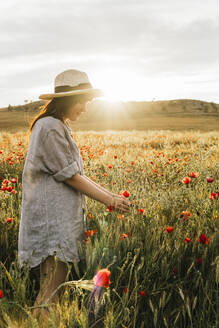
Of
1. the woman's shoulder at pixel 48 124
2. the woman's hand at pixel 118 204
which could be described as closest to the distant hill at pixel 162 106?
the woman's shoulder at pixel 48 124

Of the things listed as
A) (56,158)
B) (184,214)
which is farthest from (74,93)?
(184,214)

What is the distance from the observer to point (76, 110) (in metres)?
2.18

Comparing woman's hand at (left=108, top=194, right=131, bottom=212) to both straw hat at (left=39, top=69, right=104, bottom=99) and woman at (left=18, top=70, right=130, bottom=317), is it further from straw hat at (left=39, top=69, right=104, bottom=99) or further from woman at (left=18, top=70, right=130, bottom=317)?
straw hat at (left=39, top=69, right=104, bottom=99)

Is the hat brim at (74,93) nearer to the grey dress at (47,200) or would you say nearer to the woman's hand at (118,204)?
the grey dress at (47,200)

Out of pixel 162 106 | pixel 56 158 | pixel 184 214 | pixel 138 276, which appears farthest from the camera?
pixel 162 106

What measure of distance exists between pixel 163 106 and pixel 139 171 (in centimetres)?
7160

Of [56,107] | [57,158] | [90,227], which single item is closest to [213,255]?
[90,227]

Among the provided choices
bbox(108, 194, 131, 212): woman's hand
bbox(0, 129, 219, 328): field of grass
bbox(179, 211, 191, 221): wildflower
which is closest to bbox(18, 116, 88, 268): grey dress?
bbox(0, 129, 219, 328): field of grass

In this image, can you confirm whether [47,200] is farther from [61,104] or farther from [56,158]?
[61,104]

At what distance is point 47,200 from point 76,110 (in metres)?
0.72

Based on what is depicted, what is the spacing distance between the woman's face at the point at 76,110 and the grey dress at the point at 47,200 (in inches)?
7.8

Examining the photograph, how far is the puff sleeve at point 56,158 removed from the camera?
197 centimetres

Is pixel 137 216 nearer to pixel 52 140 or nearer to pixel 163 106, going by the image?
pixel 52 140

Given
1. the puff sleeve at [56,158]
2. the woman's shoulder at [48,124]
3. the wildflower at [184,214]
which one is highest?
the woman's shoulder at [48,124]
